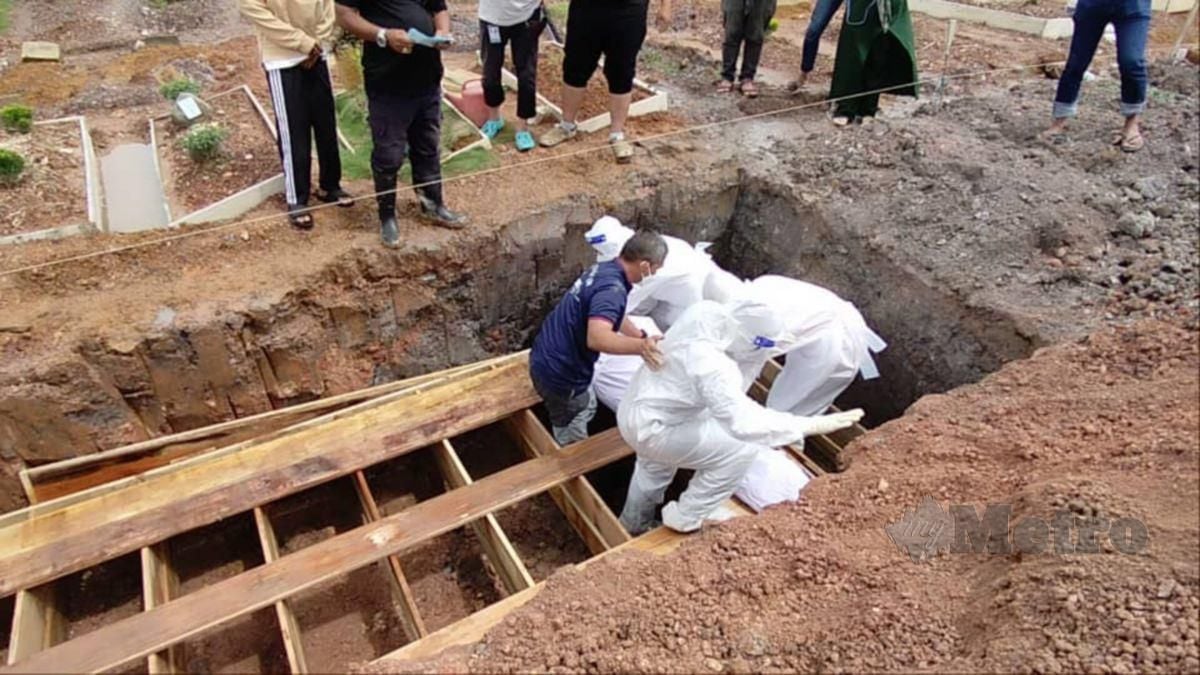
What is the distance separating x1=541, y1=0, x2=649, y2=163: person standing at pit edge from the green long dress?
174cm

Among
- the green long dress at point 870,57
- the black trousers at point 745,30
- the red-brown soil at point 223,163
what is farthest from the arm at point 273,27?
the green long dress at point 870,57

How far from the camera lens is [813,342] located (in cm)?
404

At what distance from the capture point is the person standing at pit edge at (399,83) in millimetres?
3898

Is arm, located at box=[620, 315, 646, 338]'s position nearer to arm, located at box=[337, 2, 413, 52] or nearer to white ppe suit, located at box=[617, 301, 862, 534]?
white ppe suit, located at box=[617, 301, 862, 534]

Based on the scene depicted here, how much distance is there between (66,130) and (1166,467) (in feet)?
22.3

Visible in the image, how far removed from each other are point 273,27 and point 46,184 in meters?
2.16

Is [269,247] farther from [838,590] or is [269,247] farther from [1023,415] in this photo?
[1023,415]

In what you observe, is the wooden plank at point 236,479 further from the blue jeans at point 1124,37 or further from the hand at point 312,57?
the blue jeans at point 1124,37

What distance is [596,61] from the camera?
519 cm

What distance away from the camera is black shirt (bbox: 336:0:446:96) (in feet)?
12.9

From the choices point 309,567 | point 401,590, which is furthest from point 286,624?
point 401,590

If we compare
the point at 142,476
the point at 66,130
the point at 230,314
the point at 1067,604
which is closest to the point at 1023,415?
the point at 1067,604

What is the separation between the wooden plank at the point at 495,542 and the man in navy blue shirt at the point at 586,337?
2.06 feet

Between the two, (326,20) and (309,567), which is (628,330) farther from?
(326,20)
